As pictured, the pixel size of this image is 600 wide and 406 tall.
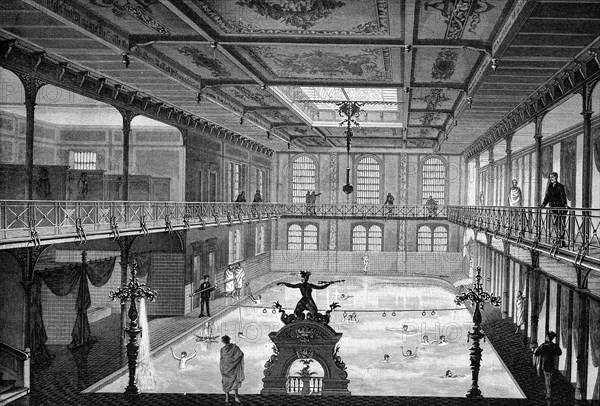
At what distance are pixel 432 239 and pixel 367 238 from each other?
3512 millimetres

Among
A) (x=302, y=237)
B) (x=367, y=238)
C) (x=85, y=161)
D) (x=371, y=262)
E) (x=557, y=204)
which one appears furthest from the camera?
(x=302, y=237)

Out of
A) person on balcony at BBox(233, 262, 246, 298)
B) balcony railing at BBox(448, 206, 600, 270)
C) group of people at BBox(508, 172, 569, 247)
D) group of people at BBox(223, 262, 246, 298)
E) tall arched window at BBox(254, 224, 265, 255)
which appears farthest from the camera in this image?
tall arched window at BBox(254, 224, 265, 255)

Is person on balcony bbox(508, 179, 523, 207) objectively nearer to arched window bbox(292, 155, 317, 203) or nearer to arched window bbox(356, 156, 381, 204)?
arched window bbox(356, 156, 381, 204)

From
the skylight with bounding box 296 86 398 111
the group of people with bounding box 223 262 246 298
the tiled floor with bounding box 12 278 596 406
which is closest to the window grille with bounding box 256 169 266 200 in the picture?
the group of people with bounding box 223 262 246 298

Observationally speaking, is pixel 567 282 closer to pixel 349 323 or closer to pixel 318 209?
pixel 349 323

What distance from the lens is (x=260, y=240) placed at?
1264 inches

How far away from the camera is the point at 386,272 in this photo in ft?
109

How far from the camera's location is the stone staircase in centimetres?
1031

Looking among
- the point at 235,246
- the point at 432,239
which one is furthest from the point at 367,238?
the point at 235,246

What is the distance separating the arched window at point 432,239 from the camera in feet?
110

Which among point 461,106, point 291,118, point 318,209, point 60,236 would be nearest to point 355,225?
point 318,209

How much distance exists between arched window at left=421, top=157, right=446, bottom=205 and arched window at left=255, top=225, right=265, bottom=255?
29.5ft

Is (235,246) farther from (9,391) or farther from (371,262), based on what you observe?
(9,391)

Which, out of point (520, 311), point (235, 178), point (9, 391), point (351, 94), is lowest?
point (9, 391)
